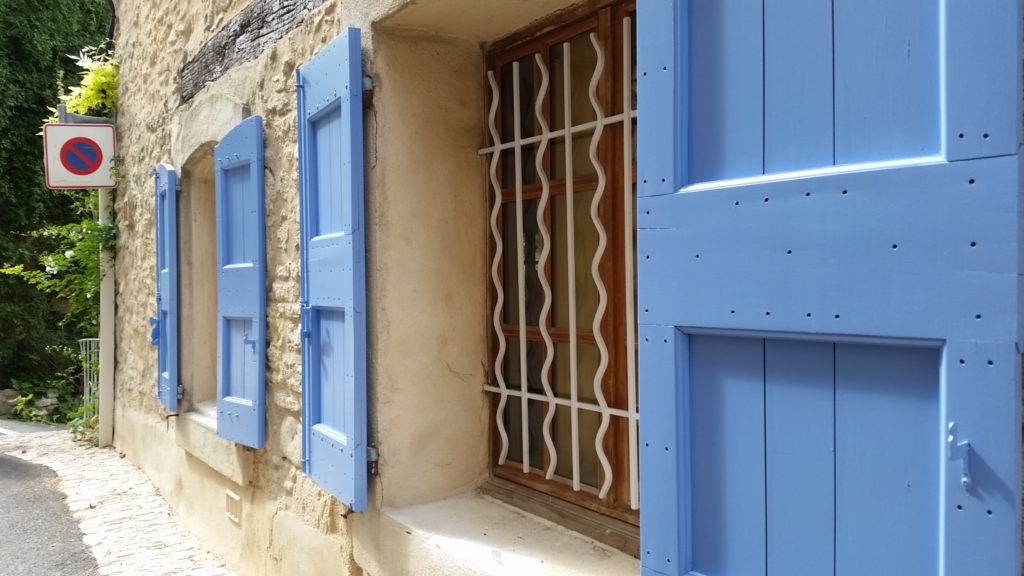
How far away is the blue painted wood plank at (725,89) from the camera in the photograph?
1.39 m

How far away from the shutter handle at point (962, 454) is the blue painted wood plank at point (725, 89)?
53 cm

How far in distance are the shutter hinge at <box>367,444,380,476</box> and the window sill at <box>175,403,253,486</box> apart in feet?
4.58

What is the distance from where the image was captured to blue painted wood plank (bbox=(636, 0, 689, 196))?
4.87 ft

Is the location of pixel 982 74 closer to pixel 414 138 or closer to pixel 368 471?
pixel 414 138

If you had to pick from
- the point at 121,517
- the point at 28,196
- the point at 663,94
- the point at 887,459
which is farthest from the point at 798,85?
the point at 28,196

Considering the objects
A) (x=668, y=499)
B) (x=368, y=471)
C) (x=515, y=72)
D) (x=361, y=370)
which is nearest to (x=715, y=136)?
(x=668, y=499)

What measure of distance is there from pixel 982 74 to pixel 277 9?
325 cm

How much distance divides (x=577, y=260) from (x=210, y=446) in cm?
289

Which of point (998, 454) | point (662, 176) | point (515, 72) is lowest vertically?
point (998, 454)

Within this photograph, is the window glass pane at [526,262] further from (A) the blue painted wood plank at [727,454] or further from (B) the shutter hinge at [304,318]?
(A) the blue painted wood plank at [727,454]

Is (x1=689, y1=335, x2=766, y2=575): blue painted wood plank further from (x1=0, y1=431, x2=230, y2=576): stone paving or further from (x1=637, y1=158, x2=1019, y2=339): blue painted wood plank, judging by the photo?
(x1=0, y1=431, x2=230, y2=576): stone paving

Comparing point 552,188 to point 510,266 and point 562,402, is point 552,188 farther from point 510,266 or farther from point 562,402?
point 562,402

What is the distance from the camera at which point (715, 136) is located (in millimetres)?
1455

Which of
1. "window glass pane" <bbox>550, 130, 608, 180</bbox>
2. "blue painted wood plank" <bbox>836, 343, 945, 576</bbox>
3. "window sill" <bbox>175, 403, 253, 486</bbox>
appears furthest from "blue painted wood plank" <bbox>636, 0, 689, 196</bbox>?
"window sill" <bbox>175, 403, 253, 486</bbox>
